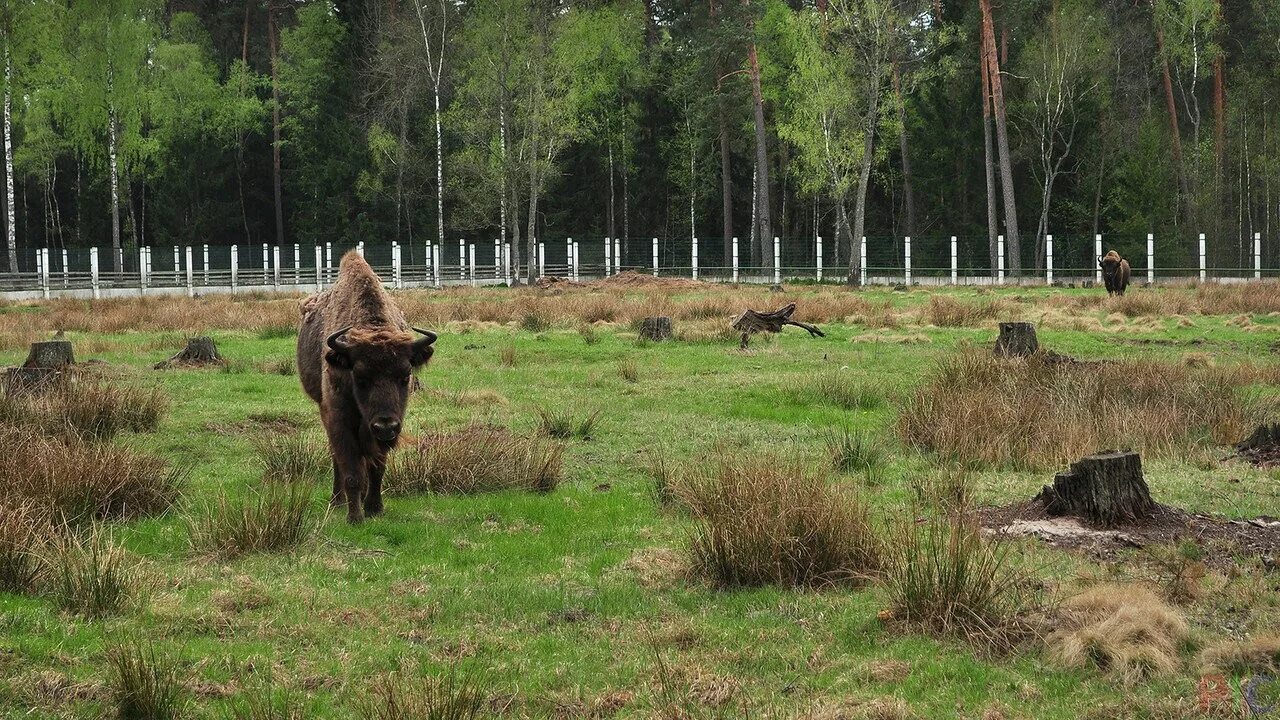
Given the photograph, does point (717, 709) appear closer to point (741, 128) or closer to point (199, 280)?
point (199, 280)

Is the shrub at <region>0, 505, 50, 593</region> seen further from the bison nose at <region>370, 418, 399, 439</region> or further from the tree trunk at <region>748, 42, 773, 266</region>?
the tree trunk at <region>748, 42, 773, 266</region>

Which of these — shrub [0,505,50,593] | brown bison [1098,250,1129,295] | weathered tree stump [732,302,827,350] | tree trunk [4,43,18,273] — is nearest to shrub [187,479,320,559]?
shrub [0,505,50,593]

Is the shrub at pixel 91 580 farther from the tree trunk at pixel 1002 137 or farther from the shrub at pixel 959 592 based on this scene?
the tree trunk at pixel 1002 137

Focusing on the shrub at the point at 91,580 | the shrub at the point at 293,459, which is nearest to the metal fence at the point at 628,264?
the shrub at the point at 293,459

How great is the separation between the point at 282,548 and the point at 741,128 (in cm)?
5813

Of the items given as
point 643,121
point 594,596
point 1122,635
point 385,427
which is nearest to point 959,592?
point 1122,635

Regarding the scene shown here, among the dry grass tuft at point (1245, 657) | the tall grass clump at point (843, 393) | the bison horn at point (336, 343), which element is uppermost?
the bison horn at point (336, 343)

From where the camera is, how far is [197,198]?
218 feet

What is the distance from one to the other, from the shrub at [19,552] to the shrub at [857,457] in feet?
18.8

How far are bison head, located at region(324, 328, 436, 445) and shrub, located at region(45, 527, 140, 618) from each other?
2.22m

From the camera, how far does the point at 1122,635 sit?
5449 mm

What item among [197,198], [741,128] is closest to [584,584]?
[741,128]

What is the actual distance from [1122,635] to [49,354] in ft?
44.1

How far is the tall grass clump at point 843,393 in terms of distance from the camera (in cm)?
1392
